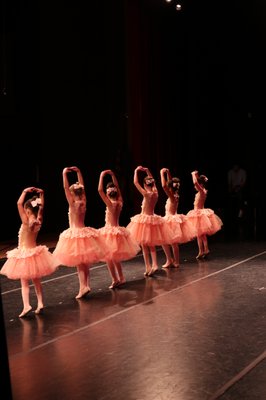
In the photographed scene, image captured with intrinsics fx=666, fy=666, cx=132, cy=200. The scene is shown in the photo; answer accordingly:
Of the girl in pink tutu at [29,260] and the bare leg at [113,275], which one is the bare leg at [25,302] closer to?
the girl in pink tutu at [29,260]

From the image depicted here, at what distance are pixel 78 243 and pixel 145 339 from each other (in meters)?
1.86

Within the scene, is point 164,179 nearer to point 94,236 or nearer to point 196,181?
point 196,181

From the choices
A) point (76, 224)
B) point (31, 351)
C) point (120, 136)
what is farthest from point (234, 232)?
point (31, 351)

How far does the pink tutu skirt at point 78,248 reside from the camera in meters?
6.96

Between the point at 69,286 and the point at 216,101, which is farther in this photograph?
the point at 216,101

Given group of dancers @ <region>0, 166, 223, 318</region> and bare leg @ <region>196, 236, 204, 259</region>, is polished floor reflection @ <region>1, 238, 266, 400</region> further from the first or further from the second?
bare leg @ <region>196, 236, 204, 259</region>

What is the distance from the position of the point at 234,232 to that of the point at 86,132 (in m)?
3.59

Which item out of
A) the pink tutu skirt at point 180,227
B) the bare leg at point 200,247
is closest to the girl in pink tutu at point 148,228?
the pink tutu skirt at point 180,227

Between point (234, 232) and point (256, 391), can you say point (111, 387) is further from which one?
point (234, 232)

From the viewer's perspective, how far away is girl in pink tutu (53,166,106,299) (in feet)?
22.9

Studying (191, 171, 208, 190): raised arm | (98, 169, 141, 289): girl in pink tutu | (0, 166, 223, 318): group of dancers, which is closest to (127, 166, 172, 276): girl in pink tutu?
(0, 166, 223, 318): group of dancers

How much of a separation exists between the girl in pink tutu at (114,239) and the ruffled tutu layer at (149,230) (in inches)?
23.3

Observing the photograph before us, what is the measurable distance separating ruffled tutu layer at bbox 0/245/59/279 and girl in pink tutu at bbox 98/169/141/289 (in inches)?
41.2

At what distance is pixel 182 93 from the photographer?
14828 mm
